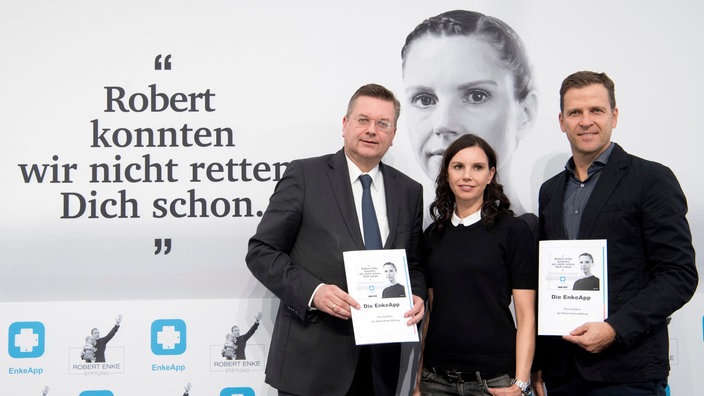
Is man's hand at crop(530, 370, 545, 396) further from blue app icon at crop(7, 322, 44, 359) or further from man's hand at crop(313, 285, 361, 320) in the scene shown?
blue app icon at crop(7, 322, 44, 359)

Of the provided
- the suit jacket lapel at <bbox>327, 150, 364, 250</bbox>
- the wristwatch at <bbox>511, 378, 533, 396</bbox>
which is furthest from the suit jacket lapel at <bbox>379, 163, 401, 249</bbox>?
the wristwatch at <bbox>511, 378, 533, 396</bbox>

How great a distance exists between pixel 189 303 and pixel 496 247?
5.09 ft

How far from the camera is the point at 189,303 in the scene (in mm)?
2904

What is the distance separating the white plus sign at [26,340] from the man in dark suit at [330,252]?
1.30 meters

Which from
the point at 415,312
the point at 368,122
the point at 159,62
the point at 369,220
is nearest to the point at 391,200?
the point at 369,220

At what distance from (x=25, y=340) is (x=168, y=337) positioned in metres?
0.70

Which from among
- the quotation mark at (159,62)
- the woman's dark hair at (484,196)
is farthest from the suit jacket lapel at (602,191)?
the quotation mark at (159,62)

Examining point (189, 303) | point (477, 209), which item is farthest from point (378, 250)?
point (189, 303)

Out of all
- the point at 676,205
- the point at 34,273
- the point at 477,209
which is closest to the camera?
the point at 676,205

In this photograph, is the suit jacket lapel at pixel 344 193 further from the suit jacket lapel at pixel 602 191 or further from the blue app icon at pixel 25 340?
the blue app icon at pixel 25 340

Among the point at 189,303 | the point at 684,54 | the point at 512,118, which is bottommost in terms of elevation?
the point at 189,303

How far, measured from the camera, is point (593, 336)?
2068 millimetres

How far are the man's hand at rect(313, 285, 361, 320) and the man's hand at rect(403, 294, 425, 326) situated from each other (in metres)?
0.20

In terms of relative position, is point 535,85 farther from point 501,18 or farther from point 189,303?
point 189,303
